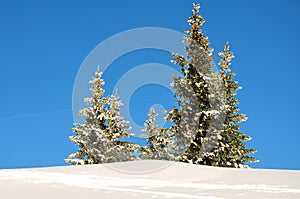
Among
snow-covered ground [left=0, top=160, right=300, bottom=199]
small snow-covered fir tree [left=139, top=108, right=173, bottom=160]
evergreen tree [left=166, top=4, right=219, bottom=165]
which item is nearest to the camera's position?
snow-covered ground [left=0, top=160, right=300, bottom=199]

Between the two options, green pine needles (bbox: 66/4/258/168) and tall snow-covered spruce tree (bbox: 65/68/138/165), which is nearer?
green pine needles (bbox: 66/4/258/168)

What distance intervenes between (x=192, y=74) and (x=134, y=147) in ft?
20.3

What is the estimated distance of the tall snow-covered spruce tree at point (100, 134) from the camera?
69.1 ft

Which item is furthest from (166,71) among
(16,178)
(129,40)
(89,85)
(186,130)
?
(16,178)

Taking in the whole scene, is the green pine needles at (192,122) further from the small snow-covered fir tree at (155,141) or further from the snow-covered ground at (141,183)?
the snow-covered ground at (141,183)

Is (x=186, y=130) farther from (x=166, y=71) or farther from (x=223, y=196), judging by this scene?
(x=223, y=196)

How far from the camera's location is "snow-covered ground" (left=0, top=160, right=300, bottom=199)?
4.84 meters

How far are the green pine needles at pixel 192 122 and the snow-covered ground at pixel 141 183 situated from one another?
383 inches

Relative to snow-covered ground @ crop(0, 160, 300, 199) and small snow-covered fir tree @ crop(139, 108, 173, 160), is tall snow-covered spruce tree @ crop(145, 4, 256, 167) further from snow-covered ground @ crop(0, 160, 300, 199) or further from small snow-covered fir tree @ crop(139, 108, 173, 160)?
snow-covered ground @ crop(0, 160, 300, 199)

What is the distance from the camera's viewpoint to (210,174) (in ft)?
24.6

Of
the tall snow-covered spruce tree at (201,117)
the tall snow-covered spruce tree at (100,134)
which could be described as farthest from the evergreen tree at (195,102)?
the tall snow-covered spruce tree at (100,134)

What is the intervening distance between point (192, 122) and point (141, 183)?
41.1 ft

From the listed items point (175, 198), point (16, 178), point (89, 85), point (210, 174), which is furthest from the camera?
point (89, 85)

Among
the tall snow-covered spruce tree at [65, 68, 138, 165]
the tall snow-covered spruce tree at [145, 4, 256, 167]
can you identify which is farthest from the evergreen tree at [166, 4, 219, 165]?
the tall snow-covered spruce tree at [65, 68, 138, 165]
